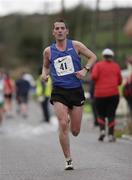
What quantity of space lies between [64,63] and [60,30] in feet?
1.50

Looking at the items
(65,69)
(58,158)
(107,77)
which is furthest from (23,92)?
(65,69)

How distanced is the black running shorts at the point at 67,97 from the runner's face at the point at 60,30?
2.33 feet

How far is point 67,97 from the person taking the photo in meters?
11.7

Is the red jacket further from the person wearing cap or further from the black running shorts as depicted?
the black running shorts

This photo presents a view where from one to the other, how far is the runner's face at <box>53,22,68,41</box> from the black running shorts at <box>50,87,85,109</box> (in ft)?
2.33

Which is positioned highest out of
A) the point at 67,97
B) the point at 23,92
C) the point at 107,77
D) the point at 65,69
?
the point at 65,69

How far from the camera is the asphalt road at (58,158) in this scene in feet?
36.4

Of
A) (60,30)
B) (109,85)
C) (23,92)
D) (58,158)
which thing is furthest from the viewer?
(23,92)

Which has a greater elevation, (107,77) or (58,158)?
(107,77)

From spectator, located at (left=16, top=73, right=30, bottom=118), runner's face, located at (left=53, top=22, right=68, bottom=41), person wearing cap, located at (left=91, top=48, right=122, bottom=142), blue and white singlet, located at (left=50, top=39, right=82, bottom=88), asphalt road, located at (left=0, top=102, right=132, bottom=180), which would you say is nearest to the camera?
asphalt road, located at (left=0, top=102, right=132, bottom=180)

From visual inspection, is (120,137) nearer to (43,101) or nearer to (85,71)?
(85,71)

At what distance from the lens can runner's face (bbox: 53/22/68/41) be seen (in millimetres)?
11625

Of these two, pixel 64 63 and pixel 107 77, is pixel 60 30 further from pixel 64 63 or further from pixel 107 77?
pixel 107 77

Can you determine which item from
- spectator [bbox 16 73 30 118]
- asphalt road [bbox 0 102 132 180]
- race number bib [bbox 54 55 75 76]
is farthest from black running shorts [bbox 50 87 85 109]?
spectator [bbox 16 73 30 118]
